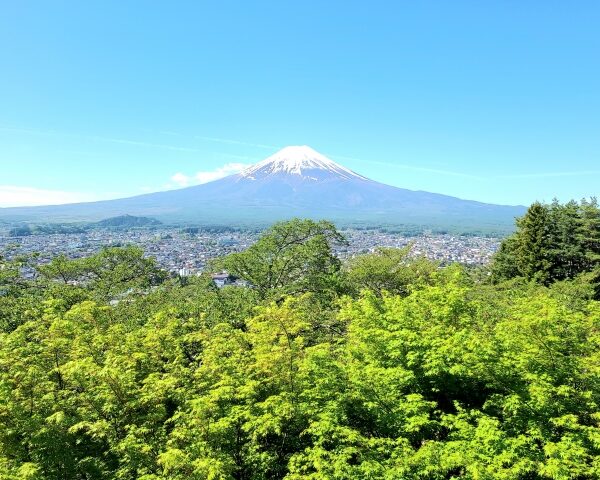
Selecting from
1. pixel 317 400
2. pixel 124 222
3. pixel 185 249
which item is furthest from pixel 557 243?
pixel 124 222

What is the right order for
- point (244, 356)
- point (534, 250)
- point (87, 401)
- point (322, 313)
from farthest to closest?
1. point (534, 250)
2. point (322, 313)
3. point (244, 356)
4. point (87, 401)

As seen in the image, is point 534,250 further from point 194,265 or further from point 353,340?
point 194,265

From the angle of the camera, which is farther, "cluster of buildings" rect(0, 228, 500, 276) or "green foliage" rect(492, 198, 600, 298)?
"cluster of buildings" rect(0, 228, 500, 276)

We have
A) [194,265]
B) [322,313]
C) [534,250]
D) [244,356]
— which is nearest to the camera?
[244,356]

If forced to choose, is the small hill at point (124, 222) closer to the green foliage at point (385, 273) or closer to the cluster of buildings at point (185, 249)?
the cluster of buildings at point (185, 249)

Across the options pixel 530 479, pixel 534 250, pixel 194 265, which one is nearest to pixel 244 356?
pixel 530 479

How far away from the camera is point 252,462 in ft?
27.2

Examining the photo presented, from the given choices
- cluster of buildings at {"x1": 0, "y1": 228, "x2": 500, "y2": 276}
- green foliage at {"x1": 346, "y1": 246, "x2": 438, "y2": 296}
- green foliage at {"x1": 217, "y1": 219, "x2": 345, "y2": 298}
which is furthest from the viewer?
cluster of buildings at {"x1": 0, "y1": 228, "x2": 500, "y2": 276}

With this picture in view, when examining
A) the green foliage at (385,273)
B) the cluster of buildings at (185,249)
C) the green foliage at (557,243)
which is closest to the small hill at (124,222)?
the cluster of buildings at (185,249)

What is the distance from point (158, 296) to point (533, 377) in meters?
17.7

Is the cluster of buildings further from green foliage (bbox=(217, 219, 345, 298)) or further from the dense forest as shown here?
the dense forest

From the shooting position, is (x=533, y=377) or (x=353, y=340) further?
(x=353, y=340)

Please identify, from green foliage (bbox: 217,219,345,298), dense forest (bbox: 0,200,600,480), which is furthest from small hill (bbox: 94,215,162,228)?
dense forest (bbox: 0,200,600,480)

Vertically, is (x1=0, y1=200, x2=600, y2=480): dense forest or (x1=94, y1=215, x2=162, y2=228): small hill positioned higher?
(x1=94, y1=215, x2=162, y2=228): small hill
